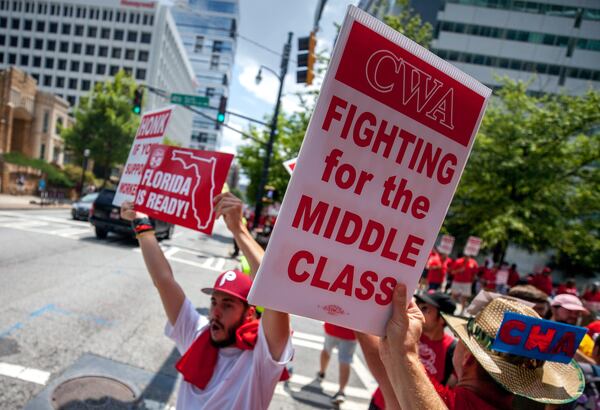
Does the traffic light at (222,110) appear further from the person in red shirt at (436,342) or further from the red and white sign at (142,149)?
the person in red shirt at (436,342)

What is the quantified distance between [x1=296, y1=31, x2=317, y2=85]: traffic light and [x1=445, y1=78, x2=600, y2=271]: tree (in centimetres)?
907

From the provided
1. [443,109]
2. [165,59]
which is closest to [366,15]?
[443,109]

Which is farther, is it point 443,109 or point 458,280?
point 458,280

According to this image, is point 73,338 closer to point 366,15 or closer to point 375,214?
point 375,214

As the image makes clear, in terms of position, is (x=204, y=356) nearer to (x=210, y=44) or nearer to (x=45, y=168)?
(x=45, y=168)

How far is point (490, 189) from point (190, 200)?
634 inches

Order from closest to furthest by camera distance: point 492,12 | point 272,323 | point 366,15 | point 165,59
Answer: point 366,15 → point 272,323 → point 492,12 → point 165,59

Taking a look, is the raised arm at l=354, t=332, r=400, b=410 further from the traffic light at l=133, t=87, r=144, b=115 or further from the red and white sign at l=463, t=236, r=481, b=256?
the traffic light at l=133, t=87, r=144, b=115

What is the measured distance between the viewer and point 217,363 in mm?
2143

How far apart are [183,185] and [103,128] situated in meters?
37.6

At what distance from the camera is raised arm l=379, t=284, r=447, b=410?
1.29 meters

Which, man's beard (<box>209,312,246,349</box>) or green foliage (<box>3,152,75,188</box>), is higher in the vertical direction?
man's beard (<box>209,312,246,349</box>)

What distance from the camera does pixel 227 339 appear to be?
2.17 m

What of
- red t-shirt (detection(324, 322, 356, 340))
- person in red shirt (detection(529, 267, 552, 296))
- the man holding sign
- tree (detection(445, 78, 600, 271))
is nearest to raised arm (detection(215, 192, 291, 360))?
the man holding sign
